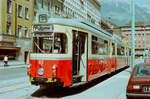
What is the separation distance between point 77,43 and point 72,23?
84cm

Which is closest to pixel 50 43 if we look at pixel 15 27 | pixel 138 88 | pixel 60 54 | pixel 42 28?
pixel 60 54

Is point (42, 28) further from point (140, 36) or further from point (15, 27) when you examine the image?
point (140, 36)

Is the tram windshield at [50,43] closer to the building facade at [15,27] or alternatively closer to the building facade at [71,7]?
the building facade at [71,7]

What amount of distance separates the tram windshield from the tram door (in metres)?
0.69

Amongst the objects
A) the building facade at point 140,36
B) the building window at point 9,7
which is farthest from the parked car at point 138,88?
the building facade at point 140,36

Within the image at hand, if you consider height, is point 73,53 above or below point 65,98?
above

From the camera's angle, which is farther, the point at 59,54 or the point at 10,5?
the point at 10,5

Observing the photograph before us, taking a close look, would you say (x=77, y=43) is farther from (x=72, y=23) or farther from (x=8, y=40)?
(x=8, y=40)

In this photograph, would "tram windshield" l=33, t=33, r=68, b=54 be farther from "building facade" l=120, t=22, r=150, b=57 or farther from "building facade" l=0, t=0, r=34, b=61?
"building facade" l=120, t=22, r=150, b=57

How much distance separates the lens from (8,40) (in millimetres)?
32125

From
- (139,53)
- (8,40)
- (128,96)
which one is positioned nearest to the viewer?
(128,96)

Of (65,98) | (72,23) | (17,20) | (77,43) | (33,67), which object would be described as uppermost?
(17,20)

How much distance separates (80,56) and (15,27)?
26123 millimetres

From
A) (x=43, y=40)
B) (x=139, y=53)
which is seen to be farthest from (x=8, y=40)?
(x=139, y=53)
